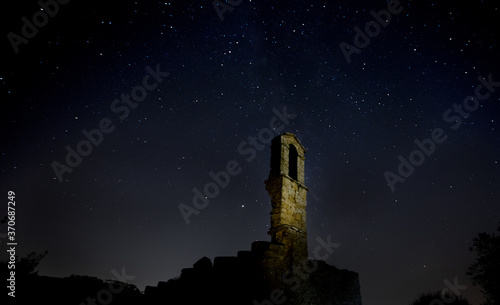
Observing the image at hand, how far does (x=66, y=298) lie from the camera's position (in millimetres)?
5496

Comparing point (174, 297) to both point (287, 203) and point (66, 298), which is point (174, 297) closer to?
point (66, 298)

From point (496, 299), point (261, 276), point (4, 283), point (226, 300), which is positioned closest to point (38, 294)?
point (4, 283)

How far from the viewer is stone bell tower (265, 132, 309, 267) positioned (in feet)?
20.2

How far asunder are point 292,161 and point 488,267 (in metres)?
17.9

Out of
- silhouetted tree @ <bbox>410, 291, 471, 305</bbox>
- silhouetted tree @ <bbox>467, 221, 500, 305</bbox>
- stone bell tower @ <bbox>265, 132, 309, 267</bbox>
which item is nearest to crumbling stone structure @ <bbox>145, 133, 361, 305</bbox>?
stone bell tower @ <bbox>265, 132, 309, 267</bbox>

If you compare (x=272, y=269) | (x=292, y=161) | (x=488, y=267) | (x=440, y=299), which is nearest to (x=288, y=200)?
(x=292, y=161)

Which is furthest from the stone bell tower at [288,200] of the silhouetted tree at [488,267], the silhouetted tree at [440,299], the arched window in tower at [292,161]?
the silhouetted tree at [488,267]

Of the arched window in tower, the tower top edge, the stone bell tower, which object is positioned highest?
the tower top edge

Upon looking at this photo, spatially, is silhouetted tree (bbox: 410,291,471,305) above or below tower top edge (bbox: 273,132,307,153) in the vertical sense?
below

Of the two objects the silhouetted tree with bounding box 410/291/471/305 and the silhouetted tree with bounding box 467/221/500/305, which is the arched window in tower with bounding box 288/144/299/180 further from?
the silhouetted tree with bounding box 467/221/500/305

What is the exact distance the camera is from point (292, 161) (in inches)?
314

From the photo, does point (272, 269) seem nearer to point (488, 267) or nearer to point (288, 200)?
point (288, 200)

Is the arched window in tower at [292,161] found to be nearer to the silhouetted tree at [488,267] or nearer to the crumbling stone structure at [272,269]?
the crumbling stone structure at [272,269]

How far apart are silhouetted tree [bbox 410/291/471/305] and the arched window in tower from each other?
1282 centimetres
